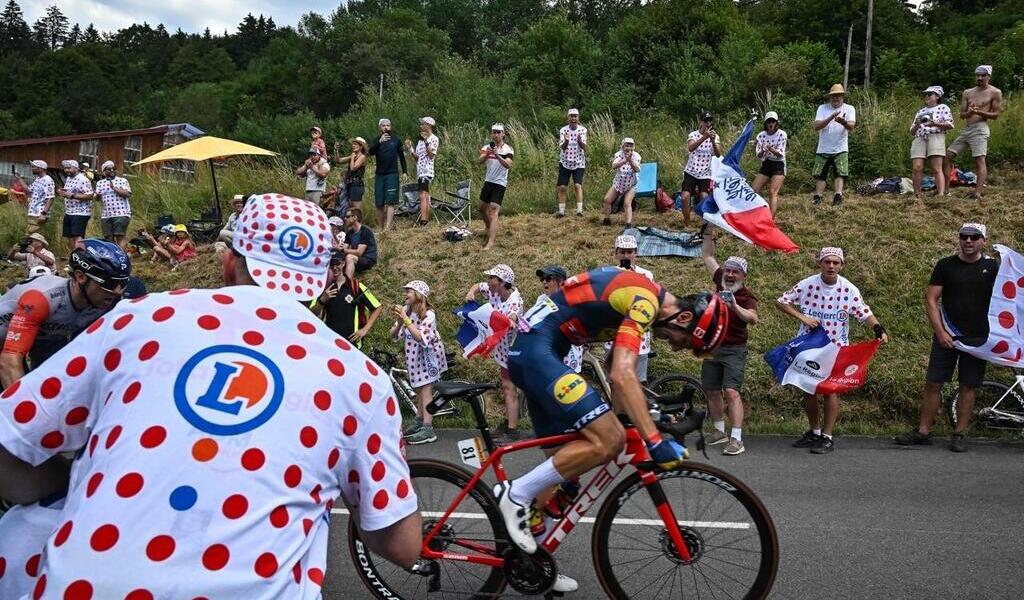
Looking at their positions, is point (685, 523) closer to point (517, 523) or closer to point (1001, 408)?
point (517, 523)

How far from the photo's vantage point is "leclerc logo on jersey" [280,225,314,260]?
2.12 metres

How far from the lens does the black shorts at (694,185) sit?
14.3 m

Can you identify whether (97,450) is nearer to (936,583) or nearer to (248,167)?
(936,583)

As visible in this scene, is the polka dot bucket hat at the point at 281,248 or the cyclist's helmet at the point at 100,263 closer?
the polka dot bucket hat at the point at 281,248

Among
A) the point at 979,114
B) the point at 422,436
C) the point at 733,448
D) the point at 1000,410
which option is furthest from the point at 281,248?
the point at 979,114

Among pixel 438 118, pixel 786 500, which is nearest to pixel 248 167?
pixel 438 118

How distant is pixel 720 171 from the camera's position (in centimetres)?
985

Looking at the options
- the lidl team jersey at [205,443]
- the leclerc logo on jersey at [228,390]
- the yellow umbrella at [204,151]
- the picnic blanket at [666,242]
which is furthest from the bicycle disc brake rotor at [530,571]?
Answer: the yellow umbrella at [204,151]

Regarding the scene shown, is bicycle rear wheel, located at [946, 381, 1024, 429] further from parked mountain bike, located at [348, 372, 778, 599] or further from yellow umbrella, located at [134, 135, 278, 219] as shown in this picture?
yellow umbrella, located at [134, 135, 278, 219]

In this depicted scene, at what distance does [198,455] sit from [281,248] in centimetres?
Result: 62

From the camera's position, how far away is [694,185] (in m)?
14.5

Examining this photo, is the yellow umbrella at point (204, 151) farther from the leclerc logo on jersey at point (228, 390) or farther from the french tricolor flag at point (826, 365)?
the leclerc logo on jersey at point (228, 390)

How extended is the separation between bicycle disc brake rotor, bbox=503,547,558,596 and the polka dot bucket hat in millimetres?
2625

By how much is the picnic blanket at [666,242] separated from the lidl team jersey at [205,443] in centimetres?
1175
